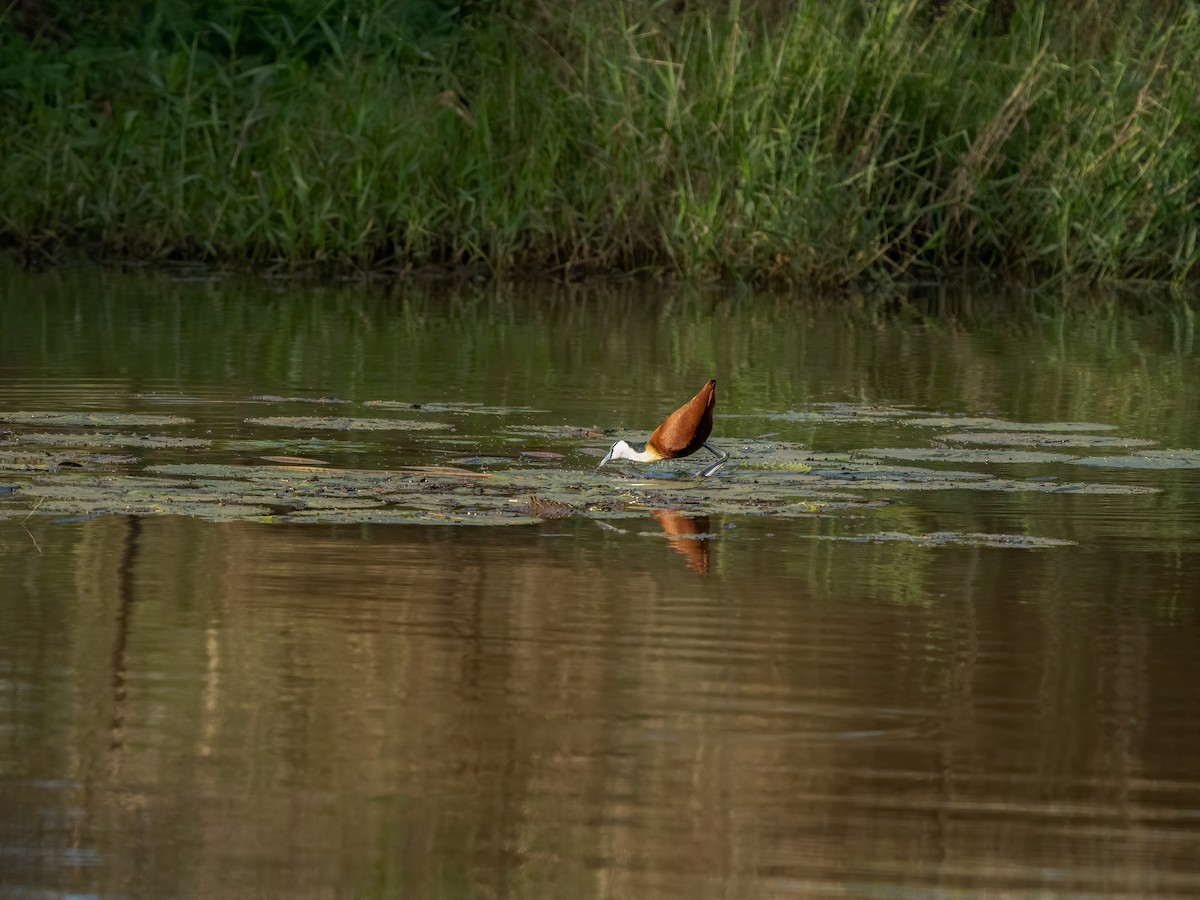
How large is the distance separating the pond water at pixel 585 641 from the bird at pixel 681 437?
81 mm

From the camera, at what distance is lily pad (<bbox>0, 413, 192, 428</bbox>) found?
25.0 ft

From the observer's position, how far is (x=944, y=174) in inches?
600

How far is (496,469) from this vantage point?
675 cm

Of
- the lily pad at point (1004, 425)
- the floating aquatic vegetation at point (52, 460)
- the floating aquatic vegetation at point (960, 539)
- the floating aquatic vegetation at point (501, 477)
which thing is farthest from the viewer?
the lily pad at point (1004, 425)

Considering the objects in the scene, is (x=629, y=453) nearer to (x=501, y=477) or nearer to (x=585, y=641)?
(x=501, y=477)

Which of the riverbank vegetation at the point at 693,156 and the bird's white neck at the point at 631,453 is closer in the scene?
the bird's white neck at the point at 631,453

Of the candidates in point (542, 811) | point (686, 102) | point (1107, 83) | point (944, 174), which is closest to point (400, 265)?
point (686, 102)

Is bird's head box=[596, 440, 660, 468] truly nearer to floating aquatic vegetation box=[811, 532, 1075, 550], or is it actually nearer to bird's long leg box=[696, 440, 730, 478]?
bird's long leg box=[696, 440, 730, 478]

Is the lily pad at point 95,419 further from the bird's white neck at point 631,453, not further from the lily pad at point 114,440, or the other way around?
the bird's white neck at point 631,453

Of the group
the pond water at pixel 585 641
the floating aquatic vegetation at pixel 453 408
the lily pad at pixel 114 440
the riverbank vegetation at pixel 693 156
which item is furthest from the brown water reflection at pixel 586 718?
the riverbank vegetation at pixel 693 156

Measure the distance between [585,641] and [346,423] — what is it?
125 inches

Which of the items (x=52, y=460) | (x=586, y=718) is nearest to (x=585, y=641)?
(x=586, y=718)

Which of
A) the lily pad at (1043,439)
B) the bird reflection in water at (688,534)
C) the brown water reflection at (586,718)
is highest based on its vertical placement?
the lily pad at (1043,439)

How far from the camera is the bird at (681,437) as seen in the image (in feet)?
21.3
